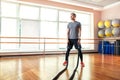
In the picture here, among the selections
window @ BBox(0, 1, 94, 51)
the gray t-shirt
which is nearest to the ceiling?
window @ BBox(0, 1, 94, 51)

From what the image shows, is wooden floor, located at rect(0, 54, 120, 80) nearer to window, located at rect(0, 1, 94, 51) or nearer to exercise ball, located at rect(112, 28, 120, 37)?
window, located at rect(0, 1, 94, 51)

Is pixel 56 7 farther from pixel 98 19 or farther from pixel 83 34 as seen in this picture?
pixel 98 19

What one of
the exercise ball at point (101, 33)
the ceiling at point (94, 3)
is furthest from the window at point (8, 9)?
the exercise ball at point (101, 33)

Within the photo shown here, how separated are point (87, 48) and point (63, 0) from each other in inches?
126

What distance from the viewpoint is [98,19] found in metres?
8.34

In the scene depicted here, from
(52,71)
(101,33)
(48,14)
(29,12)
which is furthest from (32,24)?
(52,71)

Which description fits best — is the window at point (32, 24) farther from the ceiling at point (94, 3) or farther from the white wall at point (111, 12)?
the white wall at point (111, 12)

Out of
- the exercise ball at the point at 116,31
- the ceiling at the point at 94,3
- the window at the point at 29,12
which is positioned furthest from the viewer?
the ceiling at the point at 94,3

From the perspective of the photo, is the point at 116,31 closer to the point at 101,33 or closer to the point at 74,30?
the point at 101,33

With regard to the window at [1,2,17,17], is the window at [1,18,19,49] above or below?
below

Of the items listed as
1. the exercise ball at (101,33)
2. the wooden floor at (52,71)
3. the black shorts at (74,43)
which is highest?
the exercise ball at (101,33)

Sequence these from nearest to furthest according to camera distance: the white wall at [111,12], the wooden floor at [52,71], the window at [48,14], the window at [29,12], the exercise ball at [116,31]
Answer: the wooden floor at [52,71] → the window at [29,12] → the exercise ball at [116,31] → the window at [48,14] → the white wall at [111,12]

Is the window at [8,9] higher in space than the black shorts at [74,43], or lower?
higher

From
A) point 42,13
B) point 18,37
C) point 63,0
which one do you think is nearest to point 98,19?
point 63,0
